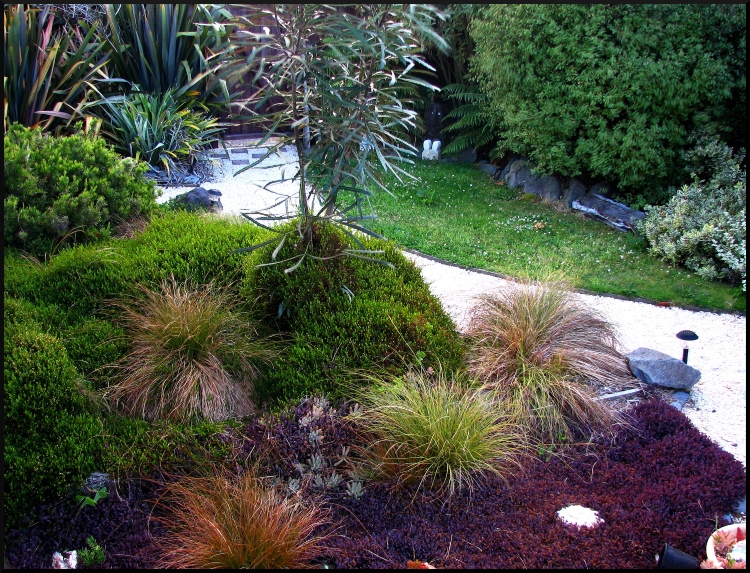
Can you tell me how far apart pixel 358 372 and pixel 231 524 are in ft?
3.78

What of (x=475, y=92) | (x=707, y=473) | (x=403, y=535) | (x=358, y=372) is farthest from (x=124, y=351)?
(x=475, y=92)

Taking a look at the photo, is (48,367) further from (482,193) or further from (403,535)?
(482,193)

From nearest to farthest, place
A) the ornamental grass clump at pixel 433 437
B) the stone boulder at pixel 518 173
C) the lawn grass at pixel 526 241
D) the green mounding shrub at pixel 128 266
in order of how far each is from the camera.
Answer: the ornamental grass clump at pixel 433 437
the green mounding shrub at pixel 128 266
the lawn grass at pixel 526 241
the stone boulder at pixel 518 173

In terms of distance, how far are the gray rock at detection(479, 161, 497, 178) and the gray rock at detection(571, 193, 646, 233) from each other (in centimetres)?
201

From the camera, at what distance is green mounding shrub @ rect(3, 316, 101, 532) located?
2781 mm

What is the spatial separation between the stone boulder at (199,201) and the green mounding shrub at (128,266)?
151 cm

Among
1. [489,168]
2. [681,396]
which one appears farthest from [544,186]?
[681,396]

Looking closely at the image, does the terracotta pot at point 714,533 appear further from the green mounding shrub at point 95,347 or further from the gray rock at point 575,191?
the gray rock at point 575,191

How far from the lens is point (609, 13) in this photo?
652 centimetres

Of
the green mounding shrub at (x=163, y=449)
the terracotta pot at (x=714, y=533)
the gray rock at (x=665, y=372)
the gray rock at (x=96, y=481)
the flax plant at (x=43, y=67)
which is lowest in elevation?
the gray rock at (x=96, y=481)

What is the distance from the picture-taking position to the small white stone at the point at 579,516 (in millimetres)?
2811

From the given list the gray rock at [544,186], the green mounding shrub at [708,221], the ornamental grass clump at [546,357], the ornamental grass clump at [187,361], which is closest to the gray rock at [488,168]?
the gray rock at [544,186]

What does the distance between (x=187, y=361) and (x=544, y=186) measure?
19.1 ft

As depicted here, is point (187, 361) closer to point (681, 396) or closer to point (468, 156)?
point (681, 396)
